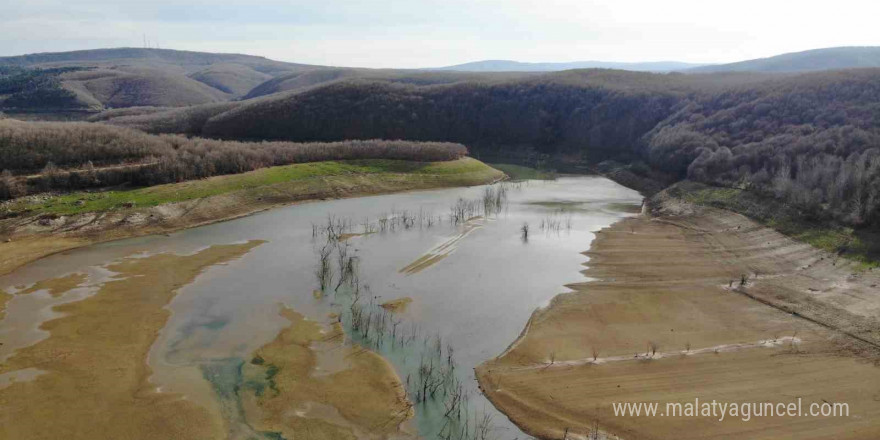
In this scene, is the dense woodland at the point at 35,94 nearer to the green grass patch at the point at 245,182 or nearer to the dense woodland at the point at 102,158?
the dense woodland at the point at 102,158

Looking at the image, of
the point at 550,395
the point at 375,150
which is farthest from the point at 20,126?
the point at 550,395

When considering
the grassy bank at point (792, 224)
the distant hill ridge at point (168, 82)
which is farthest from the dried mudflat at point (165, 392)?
the distant hill ridge at point (168, 82)

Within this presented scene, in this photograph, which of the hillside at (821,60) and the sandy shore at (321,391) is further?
the hillside at (821,60)

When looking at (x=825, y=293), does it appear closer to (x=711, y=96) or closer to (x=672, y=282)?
(x=672, y=282)

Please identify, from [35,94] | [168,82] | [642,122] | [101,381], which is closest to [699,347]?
[101,381]

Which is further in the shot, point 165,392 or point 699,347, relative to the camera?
point 699,347

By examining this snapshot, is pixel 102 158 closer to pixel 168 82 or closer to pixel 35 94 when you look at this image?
pixel 35 94

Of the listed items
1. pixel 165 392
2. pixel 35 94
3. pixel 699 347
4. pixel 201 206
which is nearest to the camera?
pixel 165 392
